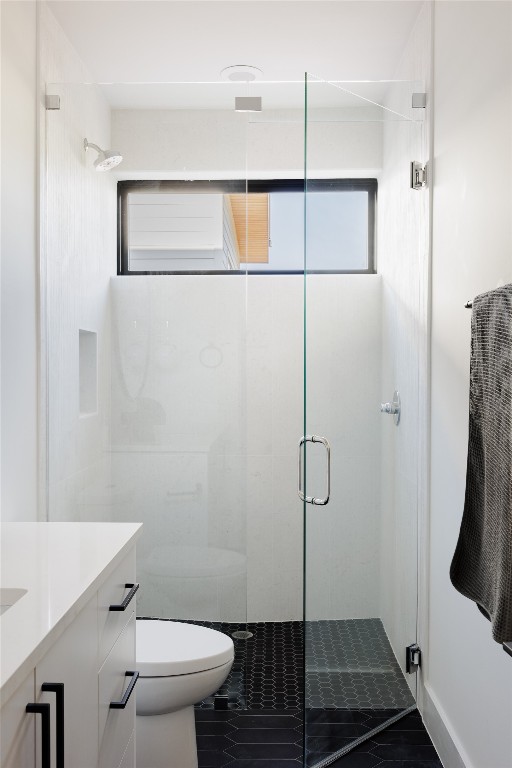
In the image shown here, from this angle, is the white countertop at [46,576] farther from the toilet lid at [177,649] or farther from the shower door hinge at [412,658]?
the shower door hinge at [412,658]

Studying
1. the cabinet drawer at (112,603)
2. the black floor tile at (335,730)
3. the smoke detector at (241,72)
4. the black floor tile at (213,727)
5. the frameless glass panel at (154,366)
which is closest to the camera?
the cabinet drawer at (112,603)

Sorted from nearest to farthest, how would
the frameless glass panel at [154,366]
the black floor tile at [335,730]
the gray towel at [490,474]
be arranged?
the gray towel at [490,474] → the black floor tile at [335,730] → the frameless glass panel at [154,366]

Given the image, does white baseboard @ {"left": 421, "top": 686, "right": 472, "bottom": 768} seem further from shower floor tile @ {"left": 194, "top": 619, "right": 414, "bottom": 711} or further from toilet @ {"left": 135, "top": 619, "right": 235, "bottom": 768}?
toilet @ {"left": 135, "top": 619, "right": 235, "bottom": 768}

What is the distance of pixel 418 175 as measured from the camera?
2.51m

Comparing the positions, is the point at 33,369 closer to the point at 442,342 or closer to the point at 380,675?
the point at 442,342

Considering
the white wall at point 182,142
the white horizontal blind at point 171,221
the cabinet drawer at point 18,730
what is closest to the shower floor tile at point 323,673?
the cabinet drawer at point 18,730

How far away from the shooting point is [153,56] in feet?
9.46

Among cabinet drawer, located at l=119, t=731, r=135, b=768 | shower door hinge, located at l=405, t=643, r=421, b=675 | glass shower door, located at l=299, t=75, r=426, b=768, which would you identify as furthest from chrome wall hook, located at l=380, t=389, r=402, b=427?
cabinet drawer, located at l=119, t=731, r=135, b=768

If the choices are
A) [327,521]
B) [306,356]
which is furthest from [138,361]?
[327,521]

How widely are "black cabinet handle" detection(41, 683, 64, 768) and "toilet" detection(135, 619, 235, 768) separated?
98 centimetres

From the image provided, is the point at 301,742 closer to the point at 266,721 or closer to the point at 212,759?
the point at 266,721

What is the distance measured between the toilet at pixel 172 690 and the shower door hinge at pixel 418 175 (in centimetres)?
173

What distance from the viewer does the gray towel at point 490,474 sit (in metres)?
1.25

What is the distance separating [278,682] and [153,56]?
2662 mm
